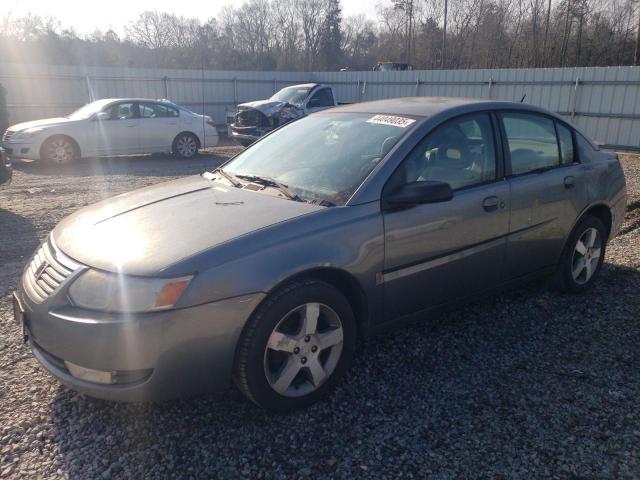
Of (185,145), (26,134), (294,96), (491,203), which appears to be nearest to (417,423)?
(491,203)

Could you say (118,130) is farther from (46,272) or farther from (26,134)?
(46,272)

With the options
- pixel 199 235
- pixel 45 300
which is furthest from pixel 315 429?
pixel 45 300

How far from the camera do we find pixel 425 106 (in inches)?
149

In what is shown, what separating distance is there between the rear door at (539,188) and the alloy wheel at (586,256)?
0.29 m

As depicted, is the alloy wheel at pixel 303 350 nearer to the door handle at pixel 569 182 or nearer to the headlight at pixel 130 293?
the headlight at pixel 130 293

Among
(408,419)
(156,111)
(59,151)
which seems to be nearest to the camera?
(408,419)

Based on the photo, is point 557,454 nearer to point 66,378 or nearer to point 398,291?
point 398,291

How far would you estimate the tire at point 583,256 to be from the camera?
4.40 metres

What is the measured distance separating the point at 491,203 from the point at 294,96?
12.8 metres

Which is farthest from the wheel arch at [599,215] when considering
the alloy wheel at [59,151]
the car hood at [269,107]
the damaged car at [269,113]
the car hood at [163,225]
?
the car hood at [269,107]

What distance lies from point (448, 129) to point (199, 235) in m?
1.86

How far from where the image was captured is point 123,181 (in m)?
10.1

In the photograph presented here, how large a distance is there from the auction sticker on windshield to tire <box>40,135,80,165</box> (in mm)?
10100

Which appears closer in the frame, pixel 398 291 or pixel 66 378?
pixel 66 378
